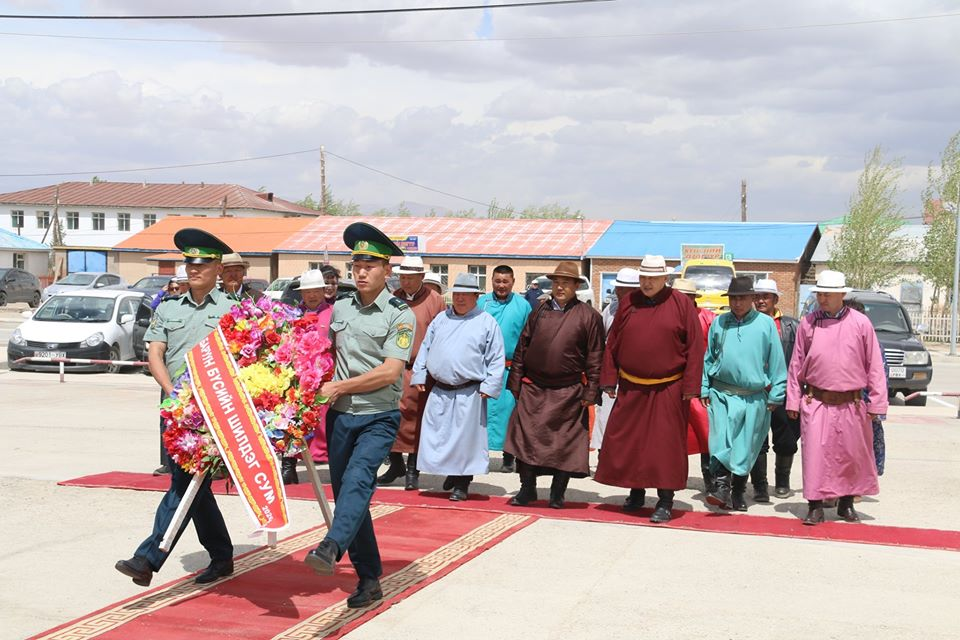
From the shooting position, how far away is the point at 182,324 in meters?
6.66

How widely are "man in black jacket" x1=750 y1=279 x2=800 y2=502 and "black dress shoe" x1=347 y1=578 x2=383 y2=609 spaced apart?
480 cm

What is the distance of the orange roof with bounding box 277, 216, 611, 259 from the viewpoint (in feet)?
168

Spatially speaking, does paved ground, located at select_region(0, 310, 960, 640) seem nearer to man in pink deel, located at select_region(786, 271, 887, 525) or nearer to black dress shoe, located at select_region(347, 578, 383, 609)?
black dress shoe, located at select_region(347, 578, 383, 609)

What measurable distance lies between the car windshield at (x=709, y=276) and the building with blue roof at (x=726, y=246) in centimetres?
1458

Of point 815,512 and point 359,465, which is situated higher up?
point 359,465

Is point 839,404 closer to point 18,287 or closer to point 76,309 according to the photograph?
point 76,309

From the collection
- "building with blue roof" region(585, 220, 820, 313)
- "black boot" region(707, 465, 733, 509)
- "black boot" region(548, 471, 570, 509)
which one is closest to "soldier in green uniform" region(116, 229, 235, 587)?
"black boot" region(548, 471, 570, 509)

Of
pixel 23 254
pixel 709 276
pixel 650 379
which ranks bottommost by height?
pixel 650 379

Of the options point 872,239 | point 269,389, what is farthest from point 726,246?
point 269,389

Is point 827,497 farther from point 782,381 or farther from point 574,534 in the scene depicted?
point 574,534

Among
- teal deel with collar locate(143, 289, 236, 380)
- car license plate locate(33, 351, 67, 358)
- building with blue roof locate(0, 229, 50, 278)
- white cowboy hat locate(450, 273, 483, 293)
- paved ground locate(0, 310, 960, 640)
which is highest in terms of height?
building with blue roof locate(0, 229, 50, 278)

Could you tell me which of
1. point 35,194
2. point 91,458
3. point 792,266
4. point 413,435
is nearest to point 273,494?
point 413,435

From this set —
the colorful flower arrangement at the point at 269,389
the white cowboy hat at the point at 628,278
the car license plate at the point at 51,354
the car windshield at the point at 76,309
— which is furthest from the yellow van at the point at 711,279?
the colorful flower arrangement at the point at 269,389

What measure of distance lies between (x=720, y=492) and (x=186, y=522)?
482 centimetres
